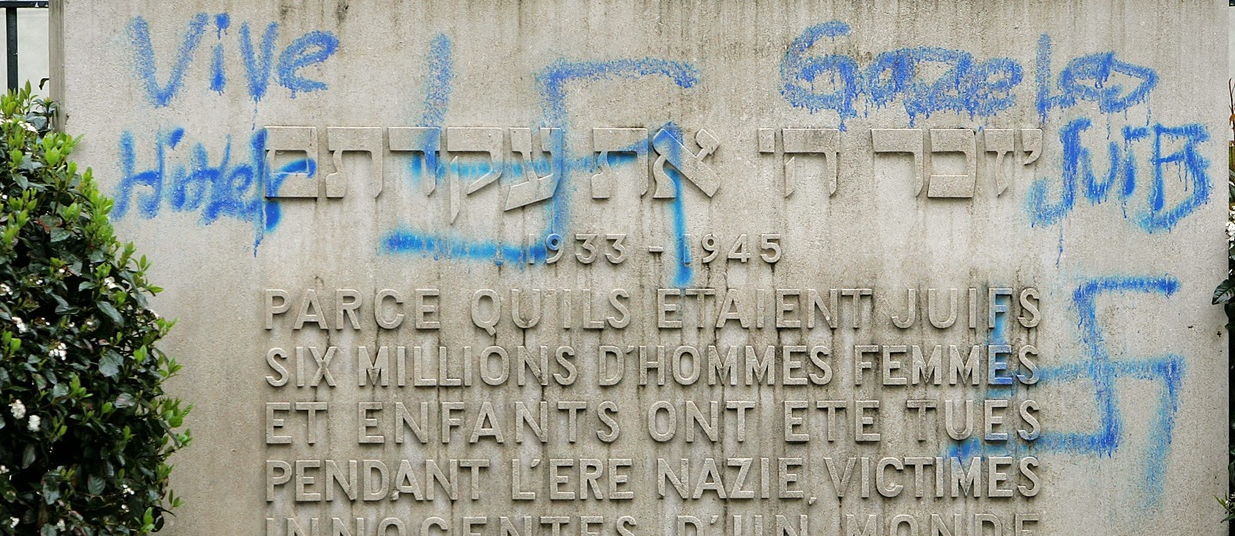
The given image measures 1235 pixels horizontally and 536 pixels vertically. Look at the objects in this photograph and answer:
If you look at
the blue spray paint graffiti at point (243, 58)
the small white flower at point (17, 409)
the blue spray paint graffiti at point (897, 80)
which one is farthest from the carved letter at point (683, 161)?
the small white flower at point (17, 409)

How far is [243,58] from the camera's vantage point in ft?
17.7

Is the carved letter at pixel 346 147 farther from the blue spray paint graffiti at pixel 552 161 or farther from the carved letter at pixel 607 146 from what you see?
the carved letter at pixel 607 146

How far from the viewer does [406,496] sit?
542 cm

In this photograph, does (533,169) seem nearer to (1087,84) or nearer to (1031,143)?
(1031,143)

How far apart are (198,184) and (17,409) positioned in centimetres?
136

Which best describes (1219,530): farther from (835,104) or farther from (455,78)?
(455,78)

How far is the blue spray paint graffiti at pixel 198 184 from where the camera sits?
5.35 metres

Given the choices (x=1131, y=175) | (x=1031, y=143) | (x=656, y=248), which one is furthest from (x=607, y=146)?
(x=1131, y=175)

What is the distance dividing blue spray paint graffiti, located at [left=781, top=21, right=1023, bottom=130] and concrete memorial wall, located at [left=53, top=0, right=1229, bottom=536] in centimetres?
1

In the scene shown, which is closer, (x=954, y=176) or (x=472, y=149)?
(x=472, y=149)

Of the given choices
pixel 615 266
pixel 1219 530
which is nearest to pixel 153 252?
pixel 615 266

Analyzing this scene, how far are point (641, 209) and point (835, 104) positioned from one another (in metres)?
0.92

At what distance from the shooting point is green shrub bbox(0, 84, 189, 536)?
4.39 metres

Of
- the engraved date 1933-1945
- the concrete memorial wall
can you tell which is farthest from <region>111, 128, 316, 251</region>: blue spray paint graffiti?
the engraved date 1933-1945
